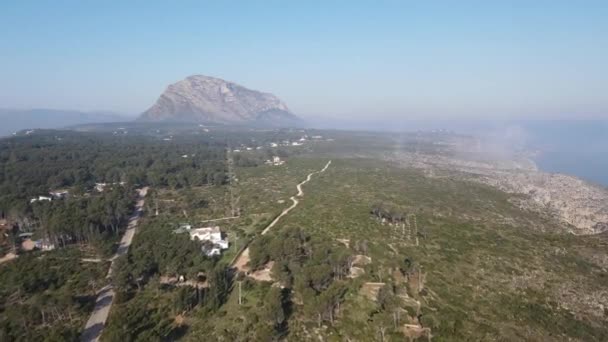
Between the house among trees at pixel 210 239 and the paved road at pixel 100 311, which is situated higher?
the house among trees at pixel 210 239

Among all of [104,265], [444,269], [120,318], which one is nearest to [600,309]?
[444,269]

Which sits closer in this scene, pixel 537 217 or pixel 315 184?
pixel 537 217

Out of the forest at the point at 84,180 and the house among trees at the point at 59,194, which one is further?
the house among trees at the point at 59,194

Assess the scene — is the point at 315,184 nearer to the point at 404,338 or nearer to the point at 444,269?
the point at 444,269

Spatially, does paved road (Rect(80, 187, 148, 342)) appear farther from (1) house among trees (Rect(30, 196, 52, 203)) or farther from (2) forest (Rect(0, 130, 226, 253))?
(1) house among trees (Rect(30, 196, 52, 203))

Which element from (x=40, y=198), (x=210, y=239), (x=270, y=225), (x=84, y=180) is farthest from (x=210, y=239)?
(x=84, y=180)

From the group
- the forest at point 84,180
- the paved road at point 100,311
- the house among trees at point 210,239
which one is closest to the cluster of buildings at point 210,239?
the house among trees at point 210,239

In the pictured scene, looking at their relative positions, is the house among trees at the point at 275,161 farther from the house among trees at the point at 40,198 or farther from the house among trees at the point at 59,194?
the house among trees at the point at 40,198

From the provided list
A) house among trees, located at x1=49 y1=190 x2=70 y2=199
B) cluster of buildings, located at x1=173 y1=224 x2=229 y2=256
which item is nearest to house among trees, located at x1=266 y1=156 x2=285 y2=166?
house among trees, located at x1=49 y1=190 x2=70 y2=199
